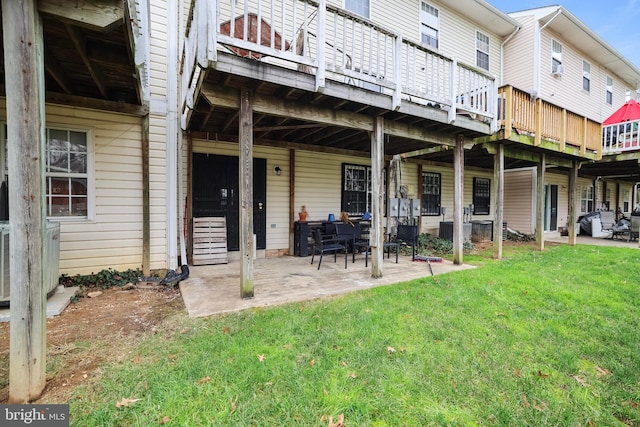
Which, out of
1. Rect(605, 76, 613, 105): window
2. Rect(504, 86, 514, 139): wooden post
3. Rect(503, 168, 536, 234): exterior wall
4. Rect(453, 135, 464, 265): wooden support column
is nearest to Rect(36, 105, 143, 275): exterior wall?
Rect(453, 135, 464, 265): wooden support column

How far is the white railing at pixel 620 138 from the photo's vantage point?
9.30 meters

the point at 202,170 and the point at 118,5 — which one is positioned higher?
the point at 118,5

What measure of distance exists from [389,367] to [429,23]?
1048 cm

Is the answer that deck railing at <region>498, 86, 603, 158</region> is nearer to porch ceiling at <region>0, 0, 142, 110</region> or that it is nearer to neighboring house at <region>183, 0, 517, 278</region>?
neighboring house at <region>183, 0, 517, 278</region>

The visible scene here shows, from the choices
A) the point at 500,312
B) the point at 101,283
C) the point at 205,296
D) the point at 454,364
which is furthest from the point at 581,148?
the point at 101,283

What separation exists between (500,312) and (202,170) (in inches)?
228

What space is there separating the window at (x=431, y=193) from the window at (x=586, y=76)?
936cm

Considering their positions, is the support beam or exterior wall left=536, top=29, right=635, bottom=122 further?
exterior wall left=536, top=29, right=635, bottom=122

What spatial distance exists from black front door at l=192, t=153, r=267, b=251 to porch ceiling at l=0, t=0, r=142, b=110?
170cm

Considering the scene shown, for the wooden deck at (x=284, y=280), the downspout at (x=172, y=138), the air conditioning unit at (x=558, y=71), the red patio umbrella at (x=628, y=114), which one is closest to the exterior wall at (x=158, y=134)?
the downspout at (x=172, y=138)

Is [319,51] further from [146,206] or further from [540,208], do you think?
[540,208]

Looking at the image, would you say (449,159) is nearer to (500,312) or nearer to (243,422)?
(500,312)

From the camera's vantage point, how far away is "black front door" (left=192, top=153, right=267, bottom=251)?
6.11m

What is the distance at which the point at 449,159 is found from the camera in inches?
390
